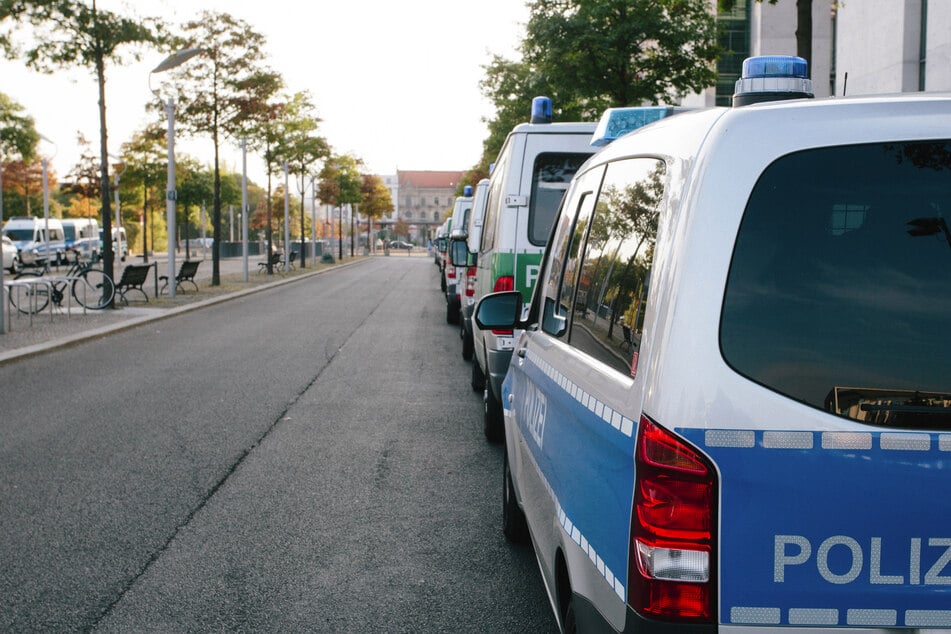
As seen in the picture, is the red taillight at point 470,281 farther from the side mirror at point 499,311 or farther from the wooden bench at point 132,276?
the wooden bench at point 132,276

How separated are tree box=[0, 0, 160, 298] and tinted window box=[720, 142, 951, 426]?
19.6 m

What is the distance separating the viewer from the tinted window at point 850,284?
2234 mm

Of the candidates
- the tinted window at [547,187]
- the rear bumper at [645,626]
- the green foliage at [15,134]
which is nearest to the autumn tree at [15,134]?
the green foliage at [15,134]

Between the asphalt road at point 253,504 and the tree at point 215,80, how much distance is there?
19.6 meters

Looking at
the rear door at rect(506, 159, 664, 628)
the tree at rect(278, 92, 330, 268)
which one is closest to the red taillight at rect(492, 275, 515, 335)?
the rear door at rect(506, 159, 664, 628)

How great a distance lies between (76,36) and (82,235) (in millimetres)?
40153

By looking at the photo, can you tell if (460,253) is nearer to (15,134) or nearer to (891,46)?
(891,46)

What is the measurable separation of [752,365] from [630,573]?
55 centimetres

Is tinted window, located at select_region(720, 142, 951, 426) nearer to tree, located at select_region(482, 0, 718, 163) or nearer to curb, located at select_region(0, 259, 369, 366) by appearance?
curb, located at select_region(0, 259, 369, 366)

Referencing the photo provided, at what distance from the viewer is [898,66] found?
2336 centimetres

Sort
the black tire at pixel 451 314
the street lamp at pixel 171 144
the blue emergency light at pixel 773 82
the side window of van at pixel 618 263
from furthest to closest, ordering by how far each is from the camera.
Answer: the street lamp at pixel 171 144, the black tire at pixel 451 314, the blue emergency light at pixel 773 82, the side window of van at pixel 618 263

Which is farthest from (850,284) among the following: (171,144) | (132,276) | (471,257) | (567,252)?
A: (171,144)

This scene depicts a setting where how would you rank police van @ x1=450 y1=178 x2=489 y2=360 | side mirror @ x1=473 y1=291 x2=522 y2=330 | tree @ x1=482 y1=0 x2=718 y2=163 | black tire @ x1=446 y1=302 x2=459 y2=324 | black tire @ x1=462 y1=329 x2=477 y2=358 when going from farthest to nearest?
1. tree @ x1=482 y1=0 x2=718 y2=163
2. black tire @ x1=446 y1=302 x2=459 y2=324
3. black tire @ x1=462 y1=329 x2=477 y2=358
4. police van @ x1=450 y1=178 x2=489 y2=360
5. side mirror @ x1=473 y1=291 x2=522 y2=330

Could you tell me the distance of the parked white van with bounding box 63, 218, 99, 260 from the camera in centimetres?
5488
